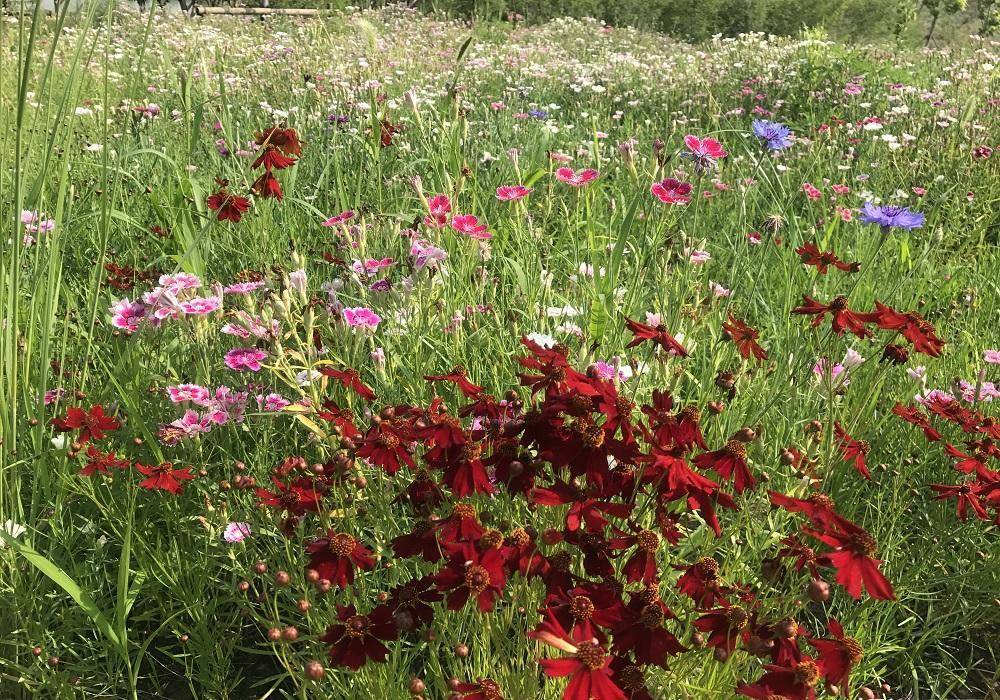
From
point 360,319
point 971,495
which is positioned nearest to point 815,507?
point 971,495

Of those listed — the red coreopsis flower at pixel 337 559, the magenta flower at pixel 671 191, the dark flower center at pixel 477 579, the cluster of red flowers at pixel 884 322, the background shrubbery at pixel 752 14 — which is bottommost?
the red coreopsis flower at pixel 337 559

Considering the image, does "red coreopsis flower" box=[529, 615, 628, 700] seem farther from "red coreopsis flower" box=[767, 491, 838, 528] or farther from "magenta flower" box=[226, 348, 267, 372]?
"magenta flower" box=[226, 348, 267, 372]

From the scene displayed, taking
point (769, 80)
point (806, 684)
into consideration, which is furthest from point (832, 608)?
point (769, 80)

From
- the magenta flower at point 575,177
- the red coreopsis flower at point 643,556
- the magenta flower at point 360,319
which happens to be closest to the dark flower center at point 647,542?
the red coreopsis flower at point 643,556

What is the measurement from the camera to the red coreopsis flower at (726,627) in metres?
0.88

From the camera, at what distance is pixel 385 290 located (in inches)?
65.4

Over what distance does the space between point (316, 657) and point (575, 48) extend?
7897 mm

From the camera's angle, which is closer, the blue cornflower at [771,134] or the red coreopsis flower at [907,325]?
the red coreopsis flower at [907,325]

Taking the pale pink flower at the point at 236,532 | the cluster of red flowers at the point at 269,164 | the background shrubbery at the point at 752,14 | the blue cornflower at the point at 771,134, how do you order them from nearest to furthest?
the pale pink flower at the point at 236,532
the cluster of red flowers at the point at 269,164
the blue cornflower at the point at 771,134
the background shrubbery at the point at 752,14

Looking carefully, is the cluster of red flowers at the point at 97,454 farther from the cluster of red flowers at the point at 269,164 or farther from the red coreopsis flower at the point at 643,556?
the red coreopsis flower at the point at 643,556

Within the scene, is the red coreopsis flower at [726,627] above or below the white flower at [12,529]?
above

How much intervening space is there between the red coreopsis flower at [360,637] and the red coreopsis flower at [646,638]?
277 millimetres

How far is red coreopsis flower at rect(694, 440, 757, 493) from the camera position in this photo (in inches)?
38.8

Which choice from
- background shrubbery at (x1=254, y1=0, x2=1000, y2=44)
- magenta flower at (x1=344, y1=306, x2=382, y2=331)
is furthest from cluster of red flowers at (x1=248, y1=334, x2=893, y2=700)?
background shrubbery at (x1=254, y1=0, x2=1000, y2=44)
